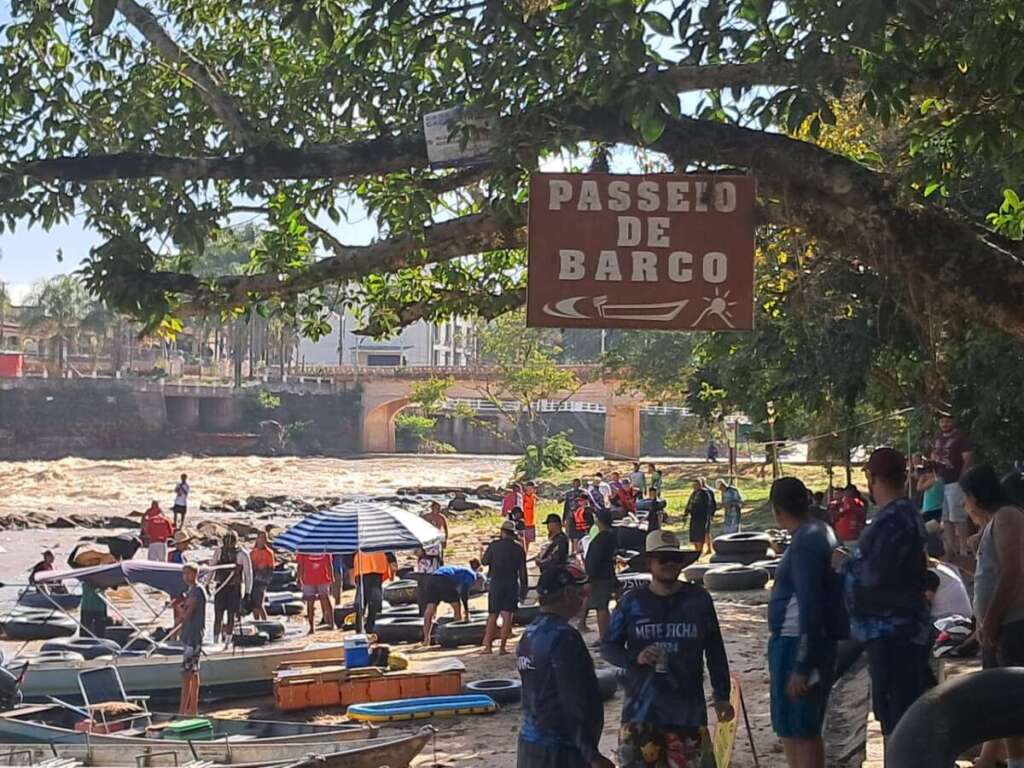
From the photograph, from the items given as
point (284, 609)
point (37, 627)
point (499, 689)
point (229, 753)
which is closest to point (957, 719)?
point (229, 753)

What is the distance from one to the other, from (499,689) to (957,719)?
8.52 meters

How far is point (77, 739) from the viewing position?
10.3m

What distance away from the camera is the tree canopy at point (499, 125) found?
7051 mm

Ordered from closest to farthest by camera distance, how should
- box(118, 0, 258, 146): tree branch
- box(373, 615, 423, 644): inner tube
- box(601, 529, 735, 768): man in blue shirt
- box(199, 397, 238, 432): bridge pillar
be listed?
box(601, 529, 735, 768): man in blue shirt < box(118, 0, 258, 146): tree branch < box(373, 615, 423, 644): inner tube < box(199, 397, 238, 432): bridge pillar

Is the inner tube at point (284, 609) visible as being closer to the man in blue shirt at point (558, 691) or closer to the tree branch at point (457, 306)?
the tree branch at point (457, 306)

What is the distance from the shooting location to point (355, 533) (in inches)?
632

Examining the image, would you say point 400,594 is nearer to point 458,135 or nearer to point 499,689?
point 499,689

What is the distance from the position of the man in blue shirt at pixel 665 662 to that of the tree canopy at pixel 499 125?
250 centimetres

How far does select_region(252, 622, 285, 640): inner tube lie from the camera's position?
17922mm

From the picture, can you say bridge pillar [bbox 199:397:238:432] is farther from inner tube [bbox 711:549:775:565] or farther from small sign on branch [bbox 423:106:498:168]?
small sign on branch [bbox 423:106:498:168]

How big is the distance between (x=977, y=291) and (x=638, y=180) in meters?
2.05

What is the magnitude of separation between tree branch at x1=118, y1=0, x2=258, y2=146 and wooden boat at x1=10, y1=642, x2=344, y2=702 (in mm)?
6774

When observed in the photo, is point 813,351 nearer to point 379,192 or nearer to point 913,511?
point 379,192

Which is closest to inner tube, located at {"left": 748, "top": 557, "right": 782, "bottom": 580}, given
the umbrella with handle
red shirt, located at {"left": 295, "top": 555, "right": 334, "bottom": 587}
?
the umbrella with handle
